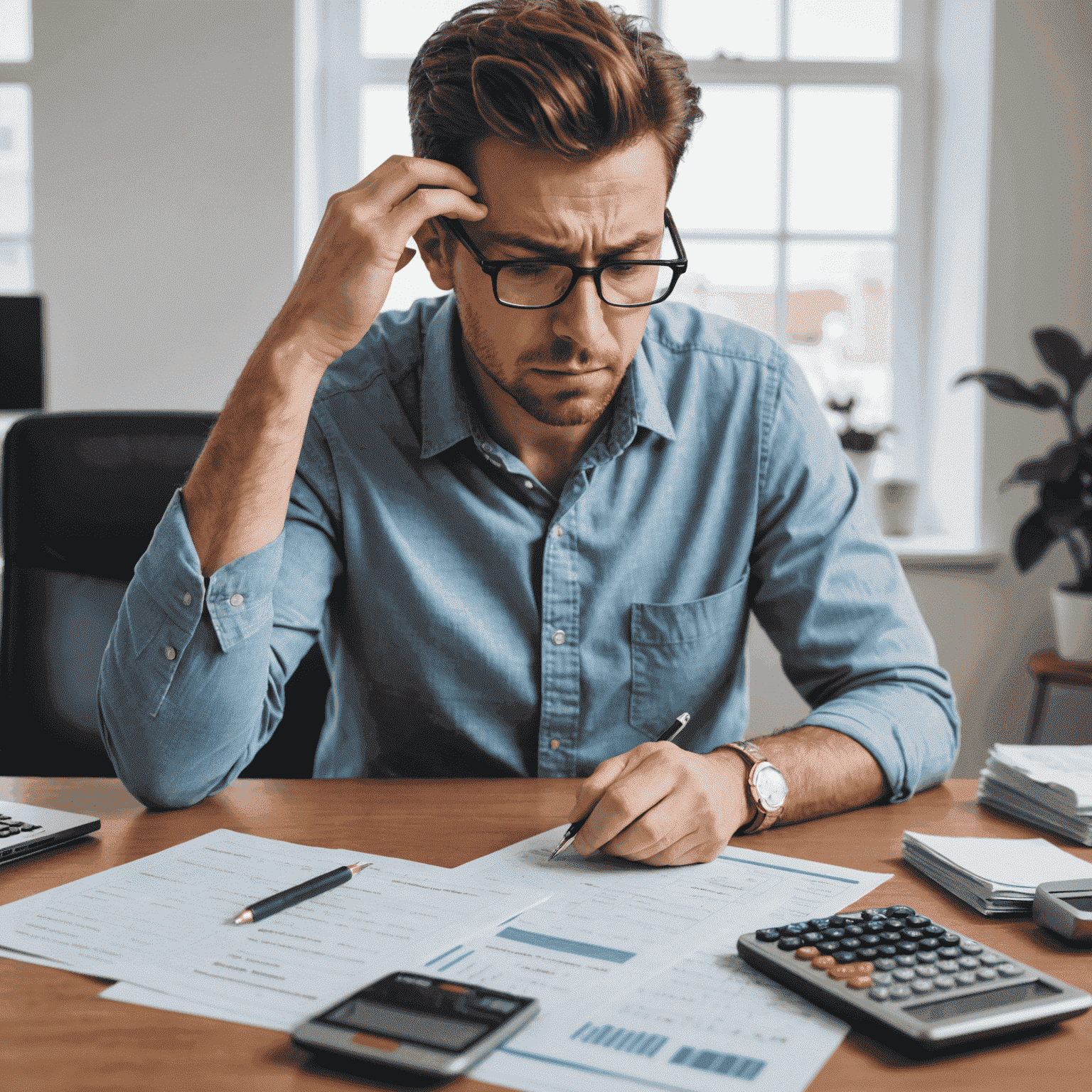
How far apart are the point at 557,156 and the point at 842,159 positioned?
2383mm

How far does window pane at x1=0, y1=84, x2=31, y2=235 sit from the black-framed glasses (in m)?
2.45

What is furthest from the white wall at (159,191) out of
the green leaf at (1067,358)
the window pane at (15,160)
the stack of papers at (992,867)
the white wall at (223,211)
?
the stack of papers at (992,867)

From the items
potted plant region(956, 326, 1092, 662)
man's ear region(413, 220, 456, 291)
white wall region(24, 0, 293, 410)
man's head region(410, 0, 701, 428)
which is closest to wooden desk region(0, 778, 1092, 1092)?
man's head region(410, 0, 701, 428)

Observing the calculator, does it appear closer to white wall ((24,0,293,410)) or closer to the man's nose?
the man's nose

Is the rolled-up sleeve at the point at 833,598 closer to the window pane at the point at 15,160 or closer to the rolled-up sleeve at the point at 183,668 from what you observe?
the rolled-up sleeve at the point at 183,668

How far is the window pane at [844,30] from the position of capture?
3.11 metres

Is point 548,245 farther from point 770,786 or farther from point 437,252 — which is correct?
point 770,786

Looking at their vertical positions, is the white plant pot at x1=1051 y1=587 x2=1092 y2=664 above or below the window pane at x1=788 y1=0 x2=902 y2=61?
below

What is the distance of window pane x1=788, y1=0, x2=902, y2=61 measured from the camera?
3.11m

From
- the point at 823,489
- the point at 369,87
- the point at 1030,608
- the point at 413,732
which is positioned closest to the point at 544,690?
the point at 413,732

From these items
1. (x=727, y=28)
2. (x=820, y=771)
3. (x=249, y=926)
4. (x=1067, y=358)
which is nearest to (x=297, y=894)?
(x=249, y=926)

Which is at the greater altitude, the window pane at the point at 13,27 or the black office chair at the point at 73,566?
the window pane at the point at 13,27

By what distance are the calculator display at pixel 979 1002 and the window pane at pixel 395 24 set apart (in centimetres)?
304

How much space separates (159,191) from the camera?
2824mm
